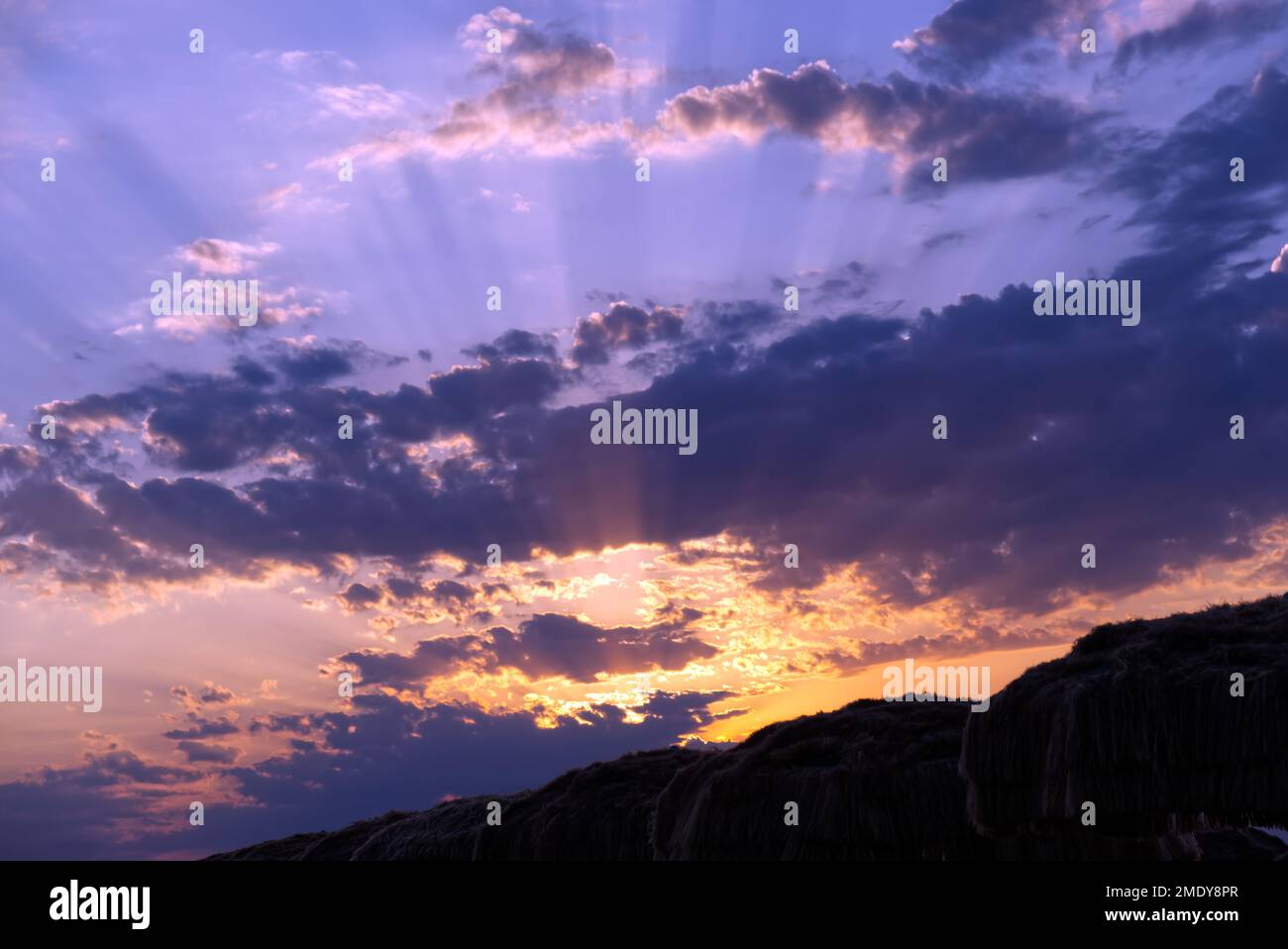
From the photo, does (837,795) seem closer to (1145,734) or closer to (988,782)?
(988,782)

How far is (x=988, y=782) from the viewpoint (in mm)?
11227

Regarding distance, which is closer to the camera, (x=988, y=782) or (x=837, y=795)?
(x=988, y=782)

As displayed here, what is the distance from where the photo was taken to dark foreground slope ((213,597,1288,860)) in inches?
397

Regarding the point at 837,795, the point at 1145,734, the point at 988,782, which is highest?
the point at 1145,734

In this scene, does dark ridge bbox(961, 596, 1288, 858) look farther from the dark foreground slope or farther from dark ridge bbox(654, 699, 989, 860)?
dark ridge bbox(654, 699, 989, 860)

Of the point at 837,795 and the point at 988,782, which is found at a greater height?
the point at 988,782

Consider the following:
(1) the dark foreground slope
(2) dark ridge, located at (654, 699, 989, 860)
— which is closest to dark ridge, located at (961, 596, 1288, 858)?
(1) the dark foreground slope

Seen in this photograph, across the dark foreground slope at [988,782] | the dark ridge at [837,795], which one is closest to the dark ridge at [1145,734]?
the dark foreground slope at [988,782]

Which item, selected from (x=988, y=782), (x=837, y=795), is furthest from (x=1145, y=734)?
(x=837, y=795)
